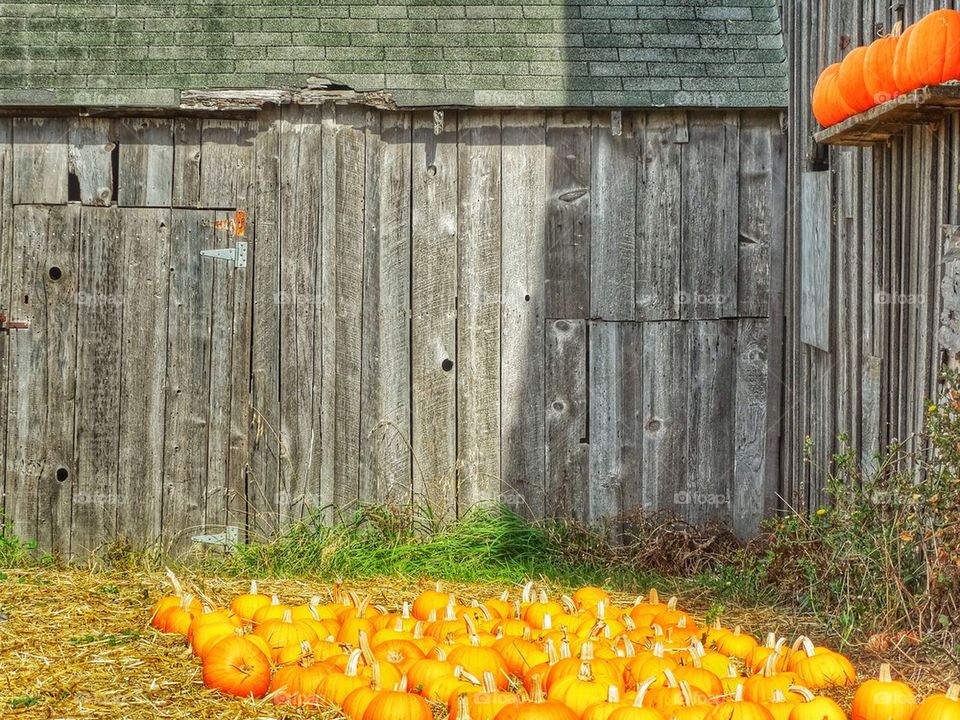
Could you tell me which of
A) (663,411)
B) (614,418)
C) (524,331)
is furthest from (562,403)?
(663,411)

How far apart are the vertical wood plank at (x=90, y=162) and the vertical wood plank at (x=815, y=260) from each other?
13.1ft

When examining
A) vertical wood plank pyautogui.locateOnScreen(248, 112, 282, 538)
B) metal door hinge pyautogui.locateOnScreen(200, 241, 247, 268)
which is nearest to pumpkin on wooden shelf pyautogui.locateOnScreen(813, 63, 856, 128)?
vertical wood plank pyautogui.locateOnScreen(248, 112, 282, 538)

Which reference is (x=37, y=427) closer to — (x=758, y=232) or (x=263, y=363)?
(x=263, y=363)

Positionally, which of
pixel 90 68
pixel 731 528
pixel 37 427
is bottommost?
pixel 731 528

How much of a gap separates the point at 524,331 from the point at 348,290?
1.07 metres

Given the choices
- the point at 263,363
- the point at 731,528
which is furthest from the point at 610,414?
the point at 263,363

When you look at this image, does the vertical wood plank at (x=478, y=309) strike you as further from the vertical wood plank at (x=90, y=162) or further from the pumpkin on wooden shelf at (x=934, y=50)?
the pumpkin on wooden shelf at (x=934, y=50)

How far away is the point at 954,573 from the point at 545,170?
11.9 ft

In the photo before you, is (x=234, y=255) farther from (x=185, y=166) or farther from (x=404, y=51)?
(x=404, y=51)

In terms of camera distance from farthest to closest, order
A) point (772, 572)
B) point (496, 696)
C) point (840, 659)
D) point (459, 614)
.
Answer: point (772, 572), point (459, 614), point (840, 659), point (496, 696)

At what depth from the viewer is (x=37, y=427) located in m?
7.37

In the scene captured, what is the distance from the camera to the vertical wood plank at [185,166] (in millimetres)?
7387

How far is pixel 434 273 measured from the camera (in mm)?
7504

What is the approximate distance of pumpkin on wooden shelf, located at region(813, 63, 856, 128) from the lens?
5676 millimetres
